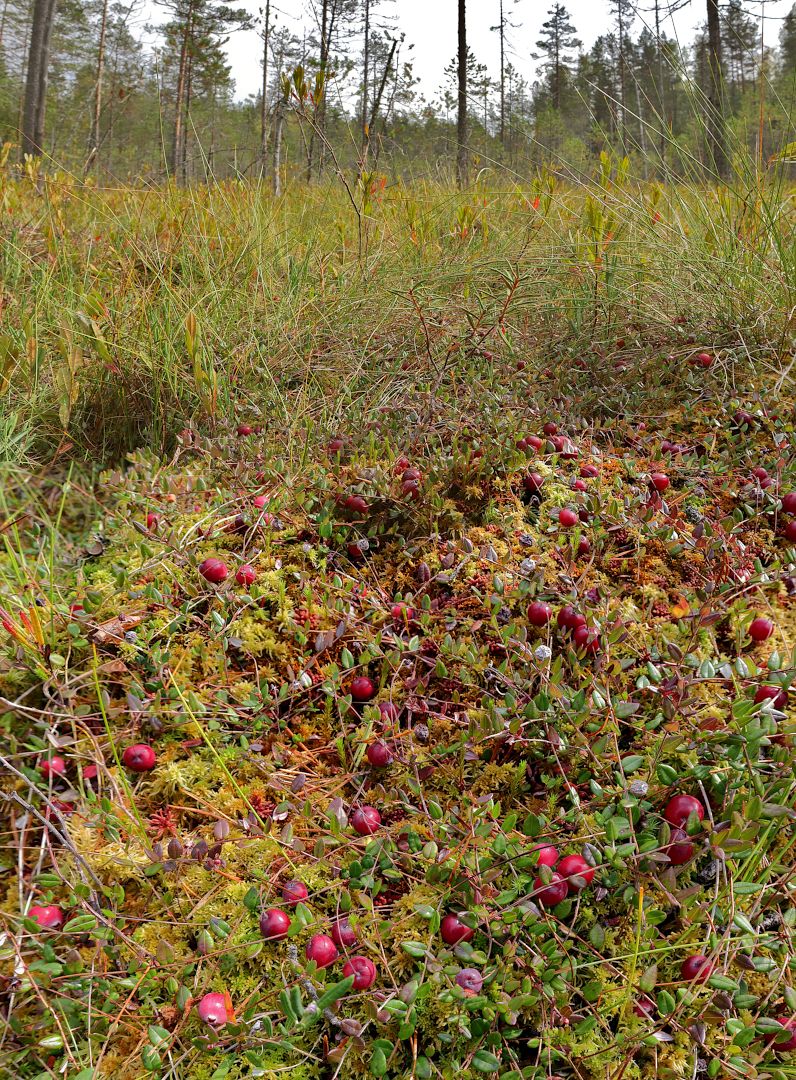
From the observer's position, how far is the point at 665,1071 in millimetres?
1096

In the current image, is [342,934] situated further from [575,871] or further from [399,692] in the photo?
[399,692]

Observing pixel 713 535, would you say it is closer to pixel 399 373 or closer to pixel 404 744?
pixel 404 744

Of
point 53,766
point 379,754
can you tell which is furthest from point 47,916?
point 379,754

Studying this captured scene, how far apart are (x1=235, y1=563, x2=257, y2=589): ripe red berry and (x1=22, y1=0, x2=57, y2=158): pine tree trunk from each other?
9.80 metres

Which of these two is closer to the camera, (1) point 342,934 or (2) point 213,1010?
(2) point 213,1010

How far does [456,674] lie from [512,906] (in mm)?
608

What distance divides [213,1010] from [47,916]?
1.27 feet

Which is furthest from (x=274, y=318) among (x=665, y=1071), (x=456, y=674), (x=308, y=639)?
(x=665, y=1071)

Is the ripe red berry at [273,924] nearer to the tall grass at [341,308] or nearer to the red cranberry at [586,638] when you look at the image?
the red cranberry at [586,638]

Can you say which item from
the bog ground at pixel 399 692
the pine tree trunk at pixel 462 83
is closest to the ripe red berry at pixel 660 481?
the bog ground at pixel 399 692

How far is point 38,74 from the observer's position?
9.46 metres

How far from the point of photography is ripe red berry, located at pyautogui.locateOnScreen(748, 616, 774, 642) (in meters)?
1.71

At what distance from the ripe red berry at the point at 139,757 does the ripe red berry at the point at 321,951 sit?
1.84 feet

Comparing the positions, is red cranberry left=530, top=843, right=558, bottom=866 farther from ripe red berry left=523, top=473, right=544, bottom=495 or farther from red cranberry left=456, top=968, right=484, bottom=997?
ripe red berry left=523, top=473, right=544, bottom=495
